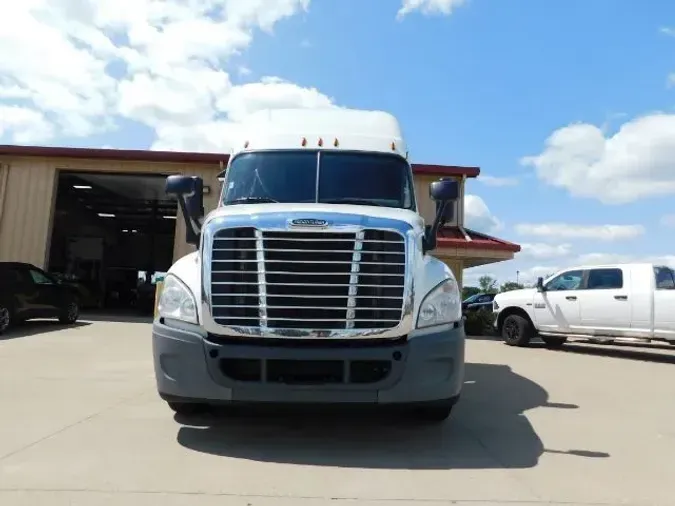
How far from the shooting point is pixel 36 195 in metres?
17.2

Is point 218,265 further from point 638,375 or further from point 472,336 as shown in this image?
point 472,336

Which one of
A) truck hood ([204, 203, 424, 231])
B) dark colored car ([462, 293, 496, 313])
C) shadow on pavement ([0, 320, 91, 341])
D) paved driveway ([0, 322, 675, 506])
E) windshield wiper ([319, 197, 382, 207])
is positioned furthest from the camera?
dark colored car ([462, 293, 496, 313])

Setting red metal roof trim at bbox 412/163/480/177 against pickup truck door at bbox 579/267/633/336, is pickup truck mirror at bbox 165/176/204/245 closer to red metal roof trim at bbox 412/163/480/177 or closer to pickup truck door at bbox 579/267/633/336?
pickup truck door at bbox 579/267/633/336

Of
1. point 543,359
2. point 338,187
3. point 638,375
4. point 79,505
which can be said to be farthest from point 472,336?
point 79,505

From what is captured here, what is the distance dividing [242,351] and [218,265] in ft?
2.34

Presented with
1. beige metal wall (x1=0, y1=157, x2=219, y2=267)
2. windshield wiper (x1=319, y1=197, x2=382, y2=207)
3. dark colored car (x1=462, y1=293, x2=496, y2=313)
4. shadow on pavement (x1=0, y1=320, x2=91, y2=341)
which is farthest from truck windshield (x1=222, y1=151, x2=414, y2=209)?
dark colored car (x1=462, y1=293, x2=496, y2=313)

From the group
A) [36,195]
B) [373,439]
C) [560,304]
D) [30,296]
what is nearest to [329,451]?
[373,439]

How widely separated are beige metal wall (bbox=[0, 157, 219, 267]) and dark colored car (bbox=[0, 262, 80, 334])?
3247mm

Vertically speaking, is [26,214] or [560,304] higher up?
[26,214]

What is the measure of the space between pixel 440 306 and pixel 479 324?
1248cm

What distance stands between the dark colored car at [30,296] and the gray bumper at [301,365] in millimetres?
9471

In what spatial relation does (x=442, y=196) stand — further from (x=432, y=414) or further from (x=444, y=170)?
(x=444, y=170)

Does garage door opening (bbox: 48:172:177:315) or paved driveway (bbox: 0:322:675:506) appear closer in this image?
paved driveway (bbox: 0:322:675:506)

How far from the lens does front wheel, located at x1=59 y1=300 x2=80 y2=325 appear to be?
14391 mm
